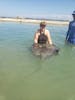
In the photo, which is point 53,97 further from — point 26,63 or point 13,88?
point 26,63

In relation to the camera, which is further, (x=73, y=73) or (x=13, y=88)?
(x=73, y=73)

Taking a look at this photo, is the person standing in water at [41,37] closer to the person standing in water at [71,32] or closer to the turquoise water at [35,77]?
the turquoise water at [35,77]

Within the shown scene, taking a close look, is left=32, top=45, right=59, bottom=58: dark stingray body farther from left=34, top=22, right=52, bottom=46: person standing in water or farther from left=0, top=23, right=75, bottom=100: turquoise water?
left=34, top=22, right=52, bottom=46: person standing in water

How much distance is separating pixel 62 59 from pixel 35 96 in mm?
4202

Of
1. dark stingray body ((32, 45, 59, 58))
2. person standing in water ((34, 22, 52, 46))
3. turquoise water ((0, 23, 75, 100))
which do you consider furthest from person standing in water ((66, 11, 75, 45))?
dark stingray body ((32, 45, 59, 58))

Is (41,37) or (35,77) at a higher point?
(41,37)

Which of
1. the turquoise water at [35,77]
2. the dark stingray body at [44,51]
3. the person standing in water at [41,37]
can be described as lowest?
the turquoise water at [35,77]

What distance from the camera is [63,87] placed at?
6945 millimetres

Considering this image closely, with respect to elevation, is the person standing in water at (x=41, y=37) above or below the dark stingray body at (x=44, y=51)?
above

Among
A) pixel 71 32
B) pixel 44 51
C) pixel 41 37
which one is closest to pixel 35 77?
pixel 44 51

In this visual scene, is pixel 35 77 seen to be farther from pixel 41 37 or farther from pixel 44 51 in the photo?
pixel 41 37

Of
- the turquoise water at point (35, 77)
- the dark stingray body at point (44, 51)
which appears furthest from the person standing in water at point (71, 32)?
the dark stingray body at point (44, 51)

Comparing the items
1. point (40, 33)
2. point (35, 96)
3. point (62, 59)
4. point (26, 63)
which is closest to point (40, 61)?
point (26, 63)

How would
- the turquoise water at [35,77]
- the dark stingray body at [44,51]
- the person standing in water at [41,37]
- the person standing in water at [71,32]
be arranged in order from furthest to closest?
the person standing in water at [71,32] < the person standing in water at [41,37] < the dark stingray body at [44,51] < the turquoise water at [35,77]
